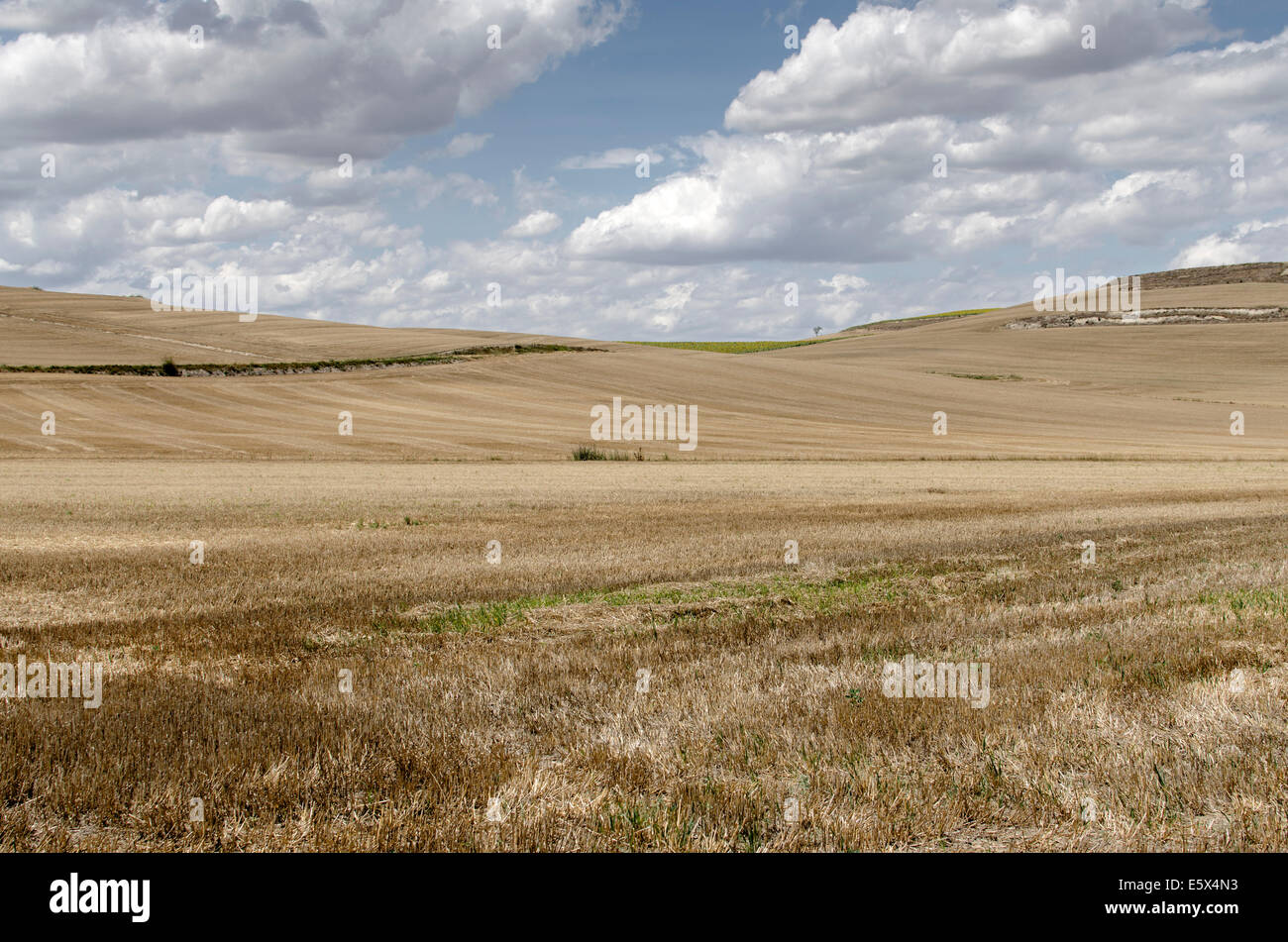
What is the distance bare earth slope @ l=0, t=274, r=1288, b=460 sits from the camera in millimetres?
57125

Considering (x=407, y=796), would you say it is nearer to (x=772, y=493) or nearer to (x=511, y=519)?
(x=511, y=519)

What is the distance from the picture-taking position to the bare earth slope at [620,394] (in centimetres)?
5712

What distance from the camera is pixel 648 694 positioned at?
7828mm

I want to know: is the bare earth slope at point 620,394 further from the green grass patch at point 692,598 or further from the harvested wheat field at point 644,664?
the green grass patch at point 692,598

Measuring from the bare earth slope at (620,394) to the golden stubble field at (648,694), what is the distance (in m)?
36.6

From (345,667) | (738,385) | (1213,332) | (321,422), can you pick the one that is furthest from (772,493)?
(1213,332)

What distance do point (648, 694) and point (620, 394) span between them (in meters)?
75.3

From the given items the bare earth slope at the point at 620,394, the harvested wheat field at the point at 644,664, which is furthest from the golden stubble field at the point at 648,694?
the bare earth slope at the point at 620,394

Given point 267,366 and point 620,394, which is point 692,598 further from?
point 267,366

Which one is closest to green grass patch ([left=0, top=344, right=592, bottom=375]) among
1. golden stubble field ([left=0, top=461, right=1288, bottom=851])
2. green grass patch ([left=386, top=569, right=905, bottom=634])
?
golden stubble field ([left=0, top=461, right=1288, bottom=851])

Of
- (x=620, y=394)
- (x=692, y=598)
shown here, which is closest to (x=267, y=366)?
(x=620, y=394)

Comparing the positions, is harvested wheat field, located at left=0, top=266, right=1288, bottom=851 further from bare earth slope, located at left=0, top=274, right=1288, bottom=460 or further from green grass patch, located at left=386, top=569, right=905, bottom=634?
bare earth slope, located at left=0, top=274, right=1288, bottom=460
